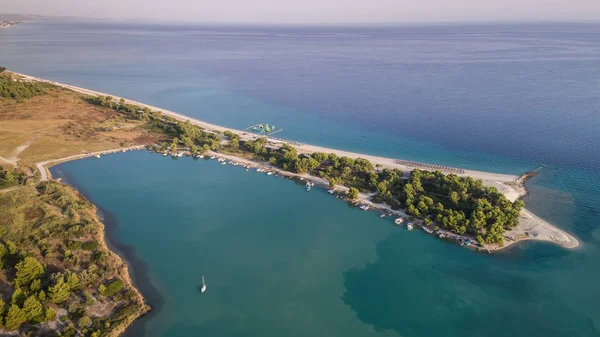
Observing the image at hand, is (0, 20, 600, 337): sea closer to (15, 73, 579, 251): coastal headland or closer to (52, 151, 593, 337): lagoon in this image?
(52, 151, 593, 337): lagoon

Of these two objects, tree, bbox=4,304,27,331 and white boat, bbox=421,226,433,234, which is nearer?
tree, bbox=4,304,27,331

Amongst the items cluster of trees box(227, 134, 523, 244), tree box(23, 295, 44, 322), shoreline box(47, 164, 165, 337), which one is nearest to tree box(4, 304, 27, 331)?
tree box(23, 295, 44, 322)

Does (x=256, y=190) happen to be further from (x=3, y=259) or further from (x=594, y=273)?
(x=594, y=273)

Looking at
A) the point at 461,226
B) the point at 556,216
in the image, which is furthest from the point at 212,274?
the point at 556,216

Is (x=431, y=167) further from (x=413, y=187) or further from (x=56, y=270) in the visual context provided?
(x=56, y=270)

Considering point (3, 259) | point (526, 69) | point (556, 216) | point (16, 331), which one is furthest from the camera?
point (526, 69)

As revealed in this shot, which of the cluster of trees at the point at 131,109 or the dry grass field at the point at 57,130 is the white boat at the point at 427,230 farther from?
the cluster of trees at the point at 131,109

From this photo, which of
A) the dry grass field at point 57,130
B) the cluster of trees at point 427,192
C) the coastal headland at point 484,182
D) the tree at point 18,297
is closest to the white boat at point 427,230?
the cluster of trees at point 427,192

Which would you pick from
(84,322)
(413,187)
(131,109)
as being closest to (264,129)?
(131,109)
